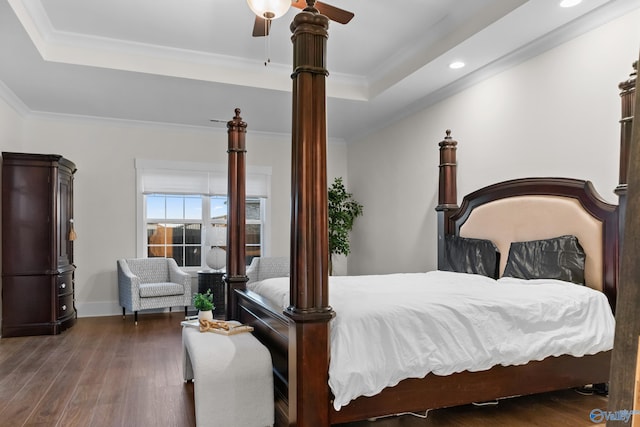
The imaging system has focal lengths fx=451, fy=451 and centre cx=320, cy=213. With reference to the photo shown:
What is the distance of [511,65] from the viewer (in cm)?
419

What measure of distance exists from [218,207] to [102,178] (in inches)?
65.0

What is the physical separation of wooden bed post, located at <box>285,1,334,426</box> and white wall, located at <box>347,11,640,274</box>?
7.66 feet

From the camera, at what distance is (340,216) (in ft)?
22.1

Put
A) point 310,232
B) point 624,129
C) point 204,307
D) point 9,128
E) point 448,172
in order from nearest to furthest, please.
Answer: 1. point 310,232
2. point 624,129
3. point 204,307
4. point 448,172
5. point 9,128

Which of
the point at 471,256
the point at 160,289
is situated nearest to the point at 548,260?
the point at 471,256

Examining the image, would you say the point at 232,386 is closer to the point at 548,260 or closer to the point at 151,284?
the point at 548,260

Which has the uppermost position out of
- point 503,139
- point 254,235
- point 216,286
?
point 503,139

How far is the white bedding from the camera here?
2287mm

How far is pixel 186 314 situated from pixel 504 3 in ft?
17.0

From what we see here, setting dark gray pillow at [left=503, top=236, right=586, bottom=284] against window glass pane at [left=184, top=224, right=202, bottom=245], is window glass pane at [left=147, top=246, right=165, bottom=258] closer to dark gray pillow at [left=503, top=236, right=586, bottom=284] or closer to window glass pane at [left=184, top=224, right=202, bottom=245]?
window glass pane at [left=184, top=224, right=202, bottom=245]

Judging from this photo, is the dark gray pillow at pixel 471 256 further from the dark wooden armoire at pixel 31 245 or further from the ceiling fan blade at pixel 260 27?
the dark wooden armoire at pixel 31 245

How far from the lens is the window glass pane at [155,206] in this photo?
6.56 metres

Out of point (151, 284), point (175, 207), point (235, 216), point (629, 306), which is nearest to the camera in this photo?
point (629, 306)

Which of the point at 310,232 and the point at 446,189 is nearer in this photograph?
the point at 310,232
